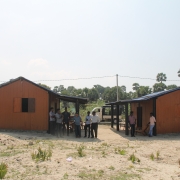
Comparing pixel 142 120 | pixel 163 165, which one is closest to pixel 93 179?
pixel 163 165

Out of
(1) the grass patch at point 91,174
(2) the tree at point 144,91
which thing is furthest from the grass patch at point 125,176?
(2) the tree at point 144,91

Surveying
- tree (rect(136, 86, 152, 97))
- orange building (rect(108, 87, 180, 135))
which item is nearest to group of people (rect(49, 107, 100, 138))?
orange building (rect(108, 87, 180, 135))

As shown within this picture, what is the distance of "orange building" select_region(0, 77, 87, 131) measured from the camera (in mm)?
17281

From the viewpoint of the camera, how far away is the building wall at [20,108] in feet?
56.7

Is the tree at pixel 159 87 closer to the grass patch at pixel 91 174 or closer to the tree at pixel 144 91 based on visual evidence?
the tree at pixel 144 91

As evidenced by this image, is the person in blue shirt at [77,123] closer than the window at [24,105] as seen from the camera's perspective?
Yes

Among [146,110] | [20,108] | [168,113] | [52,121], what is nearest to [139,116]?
[146,110]

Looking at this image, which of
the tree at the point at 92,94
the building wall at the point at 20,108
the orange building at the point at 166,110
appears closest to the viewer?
the orange building at the point at 166,110

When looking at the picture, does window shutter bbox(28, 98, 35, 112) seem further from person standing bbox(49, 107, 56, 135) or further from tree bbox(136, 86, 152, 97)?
tree bbox(136, 86, 152, 97)

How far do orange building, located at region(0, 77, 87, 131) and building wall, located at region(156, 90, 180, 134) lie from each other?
712 centimetres

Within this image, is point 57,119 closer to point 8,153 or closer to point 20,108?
point 20,108

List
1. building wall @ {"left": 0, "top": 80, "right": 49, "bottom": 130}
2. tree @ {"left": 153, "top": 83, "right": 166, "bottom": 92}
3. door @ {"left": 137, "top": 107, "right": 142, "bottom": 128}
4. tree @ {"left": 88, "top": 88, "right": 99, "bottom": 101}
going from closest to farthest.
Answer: building wall @ {"left": 0, "top": 80, "right": 49, "bottom": 130}
door @ {"left": 137, "top": 107, "right": 142, "bottom": 128}
tree @ {"left": 153, "top": 83, "right": 166, "bottom": 92}
tree @ {"left": 88, "top": 88, "right": 99, "bottom": 101}

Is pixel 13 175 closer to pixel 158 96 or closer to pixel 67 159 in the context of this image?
pixel 67 159

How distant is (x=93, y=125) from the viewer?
1552 centimetres
